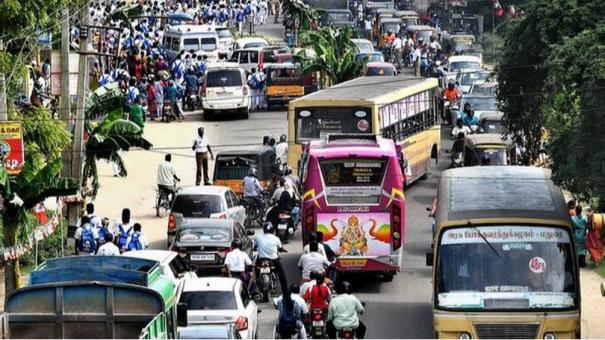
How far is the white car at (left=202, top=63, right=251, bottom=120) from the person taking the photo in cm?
5647

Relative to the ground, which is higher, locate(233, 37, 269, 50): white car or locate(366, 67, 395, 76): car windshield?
locate(233, 37, 269, 50): white car

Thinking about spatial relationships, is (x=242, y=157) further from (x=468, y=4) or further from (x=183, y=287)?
(x=468, y=4)

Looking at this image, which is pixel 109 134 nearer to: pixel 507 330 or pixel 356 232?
pixel 356 232

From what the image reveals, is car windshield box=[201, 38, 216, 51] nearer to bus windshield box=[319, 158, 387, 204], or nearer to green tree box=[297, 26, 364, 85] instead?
green tree box=[297, 26, 364, 85]

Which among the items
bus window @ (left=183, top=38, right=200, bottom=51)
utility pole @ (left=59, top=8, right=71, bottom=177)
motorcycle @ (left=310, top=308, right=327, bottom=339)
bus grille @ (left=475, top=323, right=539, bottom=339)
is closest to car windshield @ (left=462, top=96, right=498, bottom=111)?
utility pole @ (left=59, top=8, right=71, bottom=177)

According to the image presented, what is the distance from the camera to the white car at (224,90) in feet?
185

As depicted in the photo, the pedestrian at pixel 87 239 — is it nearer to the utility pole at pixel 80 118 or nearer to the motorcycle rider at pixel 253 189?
the utility pole at pixel 80 118

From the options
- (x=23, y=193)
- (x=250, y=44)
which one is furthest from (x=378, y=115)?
(x=250, y=44)

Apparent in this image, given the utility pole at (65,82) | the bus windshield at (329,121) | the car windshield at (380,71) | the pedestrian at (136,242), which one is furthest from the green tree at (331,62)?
the pedestrian at (136,242)

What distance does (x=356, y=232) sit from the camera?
31.7 metres

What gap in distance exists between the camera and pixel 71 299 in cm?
2152

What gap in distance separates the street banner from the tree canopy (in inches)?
357

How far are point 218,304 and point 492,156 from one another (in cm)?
1742

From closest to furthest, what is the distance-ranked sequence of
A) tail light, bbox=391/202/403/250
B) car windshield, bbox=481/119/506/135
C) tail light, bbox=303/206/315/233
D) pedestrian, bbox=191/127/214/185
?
tail light, bbox=391/202/403/250 → tail light, bbox=303/206/315/233 → pedestrian, bbox=191/127/214/185 → car windshield, bbox=481/119/506/135
